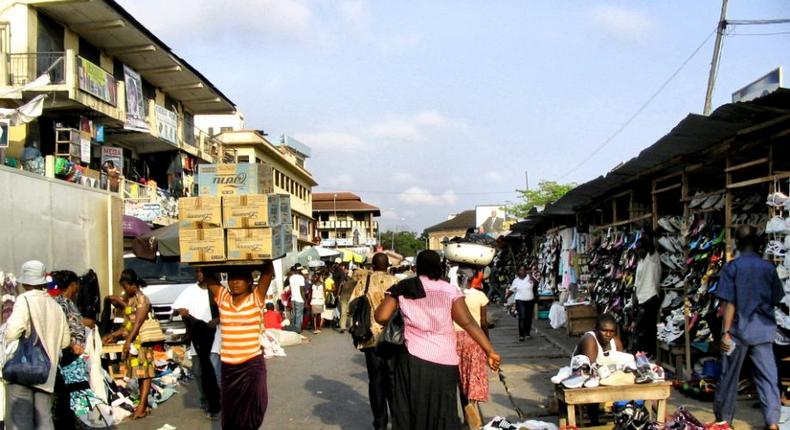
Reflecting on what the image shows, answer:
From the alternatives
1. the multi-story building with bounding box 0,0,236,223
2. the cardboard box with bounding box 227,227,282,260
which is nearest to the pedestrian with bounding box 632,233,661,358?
the cardboard box with bounding box 227,227,282,260

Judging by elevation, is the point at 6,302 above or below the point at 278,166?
below

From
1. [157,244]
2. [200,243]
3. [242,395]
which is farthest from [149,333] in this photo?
[157,244]

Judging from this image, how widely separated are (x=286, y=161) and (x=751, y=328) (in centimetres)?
5268

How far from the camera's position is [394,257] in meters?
17.5

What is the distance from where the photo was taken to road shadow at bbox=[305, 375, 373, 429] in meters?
8.68

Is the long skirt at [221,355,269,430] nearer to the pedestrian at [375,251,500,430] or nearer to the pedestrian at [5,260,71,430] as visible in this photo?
→ the pedestrian at [375,251,500,430]

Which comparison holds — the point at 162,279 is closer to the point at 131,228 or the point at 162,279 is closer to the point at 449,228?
the point at 131,228

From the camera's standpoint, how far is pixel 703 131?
26.1 feet

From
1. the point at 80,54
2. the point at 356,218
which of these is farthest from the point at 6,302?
the point at 356,218

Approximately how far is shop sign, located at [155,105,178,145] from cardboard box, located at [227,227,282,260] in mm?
24641

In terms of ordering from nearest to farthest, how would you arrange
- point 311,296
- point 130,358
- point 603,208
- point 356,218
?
point 130,358, point 603,208, point 311,296, point 356,218

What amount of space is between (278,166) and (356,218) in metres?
40.2

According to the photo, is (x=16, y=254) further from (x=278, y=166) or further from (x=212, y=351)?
(x=278, y=166)

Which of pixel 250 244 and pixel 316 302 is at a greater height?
pixel 250 244
